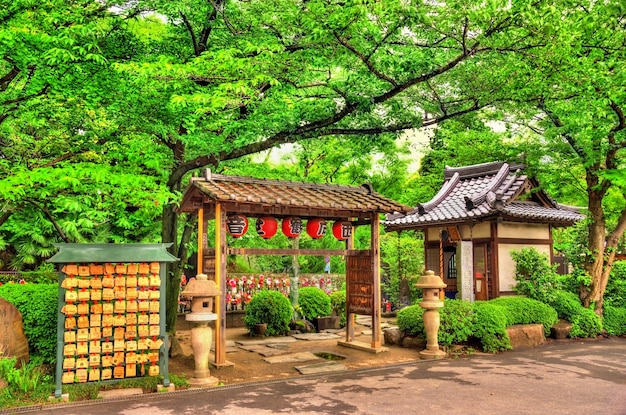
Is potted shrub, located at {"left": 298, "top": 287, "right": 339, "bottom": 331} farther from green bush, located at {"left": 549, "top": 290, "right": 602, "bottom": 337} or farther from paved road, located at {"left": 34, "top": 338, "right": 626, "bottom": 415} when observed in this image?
green bush, located at {"left": 549, "top": 290, "right": 602, "bottom": 337}

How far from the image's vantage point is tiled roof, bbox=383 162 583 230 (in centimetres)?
1486

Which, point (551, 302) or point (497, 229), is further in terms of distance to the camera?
point (497, 229)

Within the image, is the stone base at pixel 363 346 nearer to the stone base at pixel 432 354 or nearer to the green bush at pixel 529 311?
the stone base at pixel 432 354

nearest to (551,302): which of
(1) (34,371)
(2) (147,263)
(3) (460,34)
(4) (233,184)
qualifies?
(3) (460,34)

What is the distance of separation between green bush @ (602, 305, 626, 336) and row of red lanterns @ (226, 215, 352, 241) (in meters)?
9.01

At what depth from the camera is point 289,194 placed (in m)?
10.6

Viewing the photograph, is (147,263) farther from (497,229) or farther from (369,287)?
(497,229)

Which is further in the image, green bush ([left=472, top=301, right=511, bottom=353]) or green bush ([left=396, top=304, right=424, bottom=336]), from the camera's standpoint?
green bush ([left=396, top=304, right=424, bottom=336])

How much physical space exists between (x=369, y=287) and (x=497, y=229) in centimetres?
603

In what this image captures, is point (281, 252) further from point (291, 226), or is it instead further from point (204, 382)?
point (204, 382)

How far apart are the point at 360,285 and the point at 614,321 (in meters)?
8.68

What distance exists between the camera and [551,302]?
14.4 meters

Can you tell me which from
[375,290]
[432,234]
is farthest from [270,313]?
[432,234]

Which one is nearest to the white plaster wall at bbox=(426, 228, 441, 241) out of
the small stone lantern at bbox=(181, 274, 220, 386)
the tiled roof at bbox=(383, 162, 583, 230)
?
the tiled roof at bbox=(383, 162, 583, 230)
